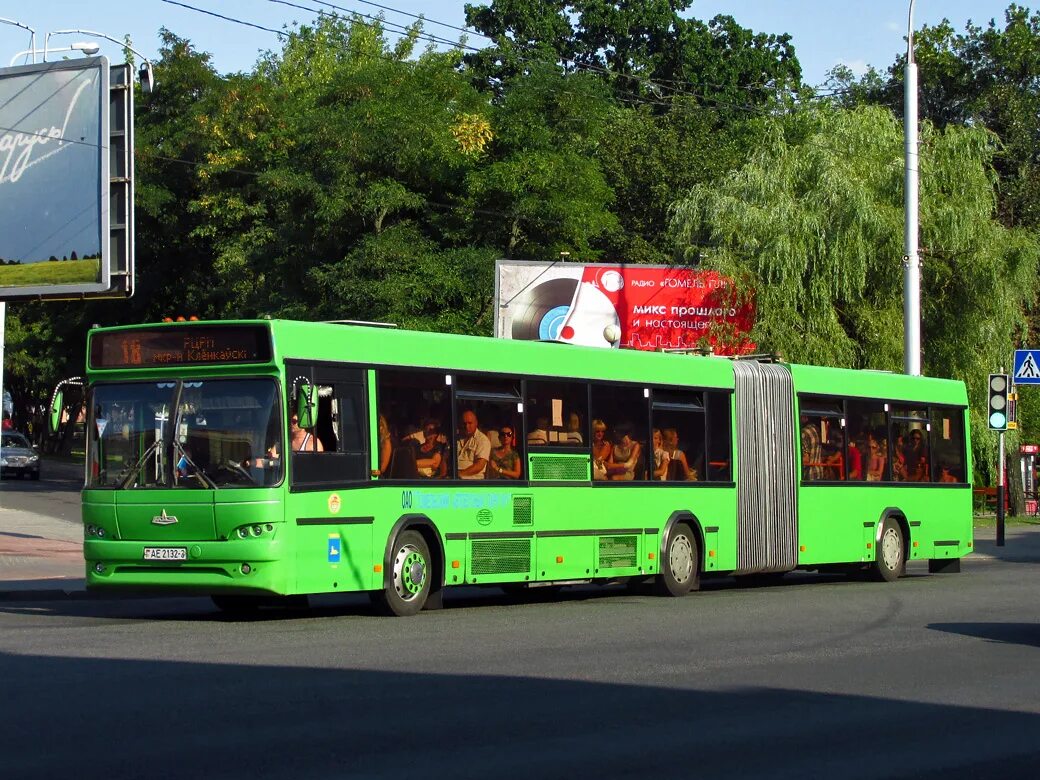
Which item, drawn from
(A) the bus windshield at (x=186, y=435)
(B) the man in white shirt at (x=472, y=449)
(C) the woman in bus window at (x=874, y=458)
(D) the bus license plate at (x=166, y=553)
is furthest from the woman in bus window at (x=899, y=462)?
(D) the bus license plate at (x=166, y=553)

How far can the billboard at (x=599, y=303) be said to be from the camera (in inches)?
1604

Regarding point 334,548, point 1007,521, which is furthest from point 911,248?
point 1007,521

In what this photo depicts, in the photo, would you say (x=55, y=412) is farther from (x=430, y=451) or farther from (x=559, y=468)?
(x=559, y=468)

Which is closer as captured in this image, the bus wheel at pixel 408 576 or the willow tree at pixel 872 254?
the bus wheel at pixel 408 576

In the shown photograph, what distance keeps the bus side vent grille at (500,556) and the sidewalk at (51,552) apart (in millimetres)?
5026

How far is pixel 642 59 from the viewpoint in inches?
3260

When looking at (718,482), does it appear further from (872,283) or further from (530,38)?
(530,38)

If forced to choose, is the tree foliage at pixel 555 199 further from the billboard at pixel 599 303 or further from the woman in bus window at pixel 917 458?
the woman in bus window at pixel 917 458

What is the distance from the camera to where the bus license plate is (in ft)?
49.4

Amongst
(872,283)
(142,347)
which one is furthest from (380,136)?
(142,347)

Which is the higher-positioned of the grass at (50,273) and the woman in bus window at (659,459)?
the grass at (50,273)

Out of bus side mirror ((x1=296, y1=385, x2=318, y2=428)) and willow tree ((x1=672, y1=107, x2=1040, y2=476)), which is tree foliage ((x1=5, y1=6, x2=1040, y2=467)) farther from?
bus side mirror ((x1=296, y1=385, x2=318, y2=428))

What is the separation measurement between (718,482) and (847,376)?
3602mm

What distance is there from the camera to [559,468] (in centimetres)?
1838
